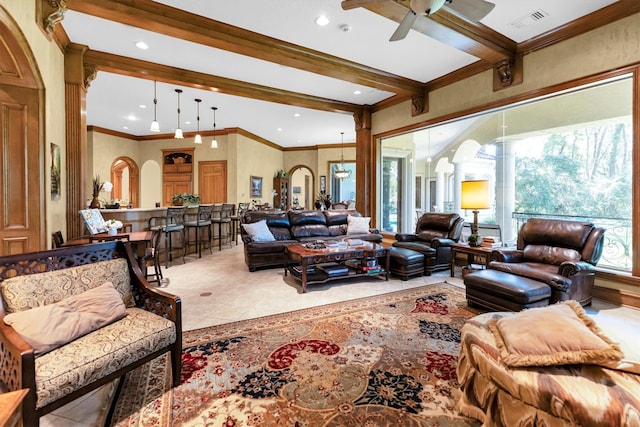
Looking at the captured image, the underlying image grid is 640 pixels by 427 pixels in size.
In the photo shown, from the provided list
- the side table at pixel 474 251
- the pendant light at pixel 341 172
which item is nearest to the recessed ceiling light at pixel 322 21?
the side table at pixel 474 251

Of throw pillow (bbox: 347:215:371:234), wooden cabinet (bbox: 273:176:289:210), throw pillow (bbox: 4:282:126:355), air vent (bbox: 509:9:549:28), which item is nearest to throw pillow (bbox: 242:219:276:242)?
throw pillow (bbox: 347:215:371:234)

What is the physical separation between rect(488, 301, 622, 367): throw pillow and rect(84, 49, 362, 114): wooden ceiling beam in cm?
546

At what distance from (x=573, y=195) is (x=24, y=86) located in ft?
24.0

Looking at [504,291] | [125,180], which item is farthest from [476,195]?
[125,180]

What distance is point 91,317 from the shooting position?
1738 mm

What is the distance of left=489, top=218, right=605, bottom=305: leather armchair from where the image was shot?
296cm

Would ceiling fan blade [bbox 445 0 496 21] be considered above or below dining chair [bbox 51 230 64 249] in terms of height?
above

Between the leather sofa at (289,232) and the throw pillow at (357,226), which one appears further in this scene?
the throw pillow at (357,226)

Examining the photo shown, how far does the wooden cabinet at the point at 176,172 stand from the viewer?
→ 9.39m

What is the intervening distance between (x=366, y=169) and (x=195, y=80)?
4.04m

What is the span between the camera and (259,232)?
5.13 meters

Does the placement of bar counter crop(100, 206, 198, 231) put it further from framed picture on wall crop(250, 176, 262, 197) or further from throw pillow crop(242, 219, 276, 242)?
framed picture on wall crop(250, 176, 262, 197)

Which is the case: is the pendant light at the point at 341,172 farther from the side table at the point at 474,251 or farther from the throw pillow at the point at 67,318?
the throw pillow at the point at 67,318

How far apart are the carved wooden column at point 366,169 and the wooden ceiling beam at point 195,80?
74cm
